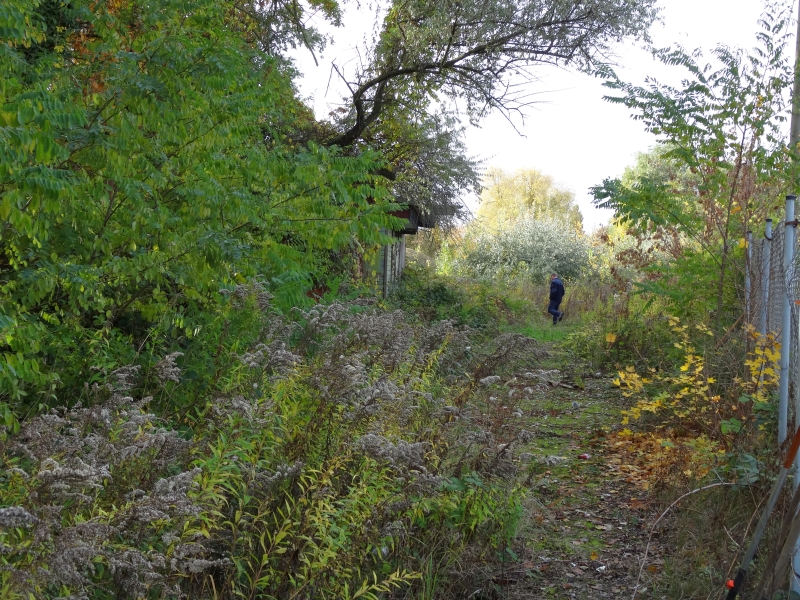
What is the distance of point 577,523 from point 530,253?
25.8m

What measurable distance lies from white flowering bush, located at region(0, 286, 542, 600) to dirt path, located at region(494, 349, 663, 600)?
1.17ft

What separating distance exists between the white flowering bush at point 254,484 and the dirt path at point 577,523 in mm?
358

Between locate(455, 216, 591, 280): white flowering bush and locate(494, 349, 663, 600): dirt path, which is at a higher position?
locate(455, 216, 591, 280): white flowering bush

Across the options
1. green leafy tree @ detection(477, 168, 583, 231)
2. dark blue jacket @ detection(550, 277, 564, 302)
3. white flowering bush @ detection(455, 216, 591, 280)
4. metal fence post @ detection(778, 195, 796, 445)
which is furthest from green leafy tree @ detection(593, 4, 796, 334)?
green leafy tree @ detection(477, 168, 583, 231)

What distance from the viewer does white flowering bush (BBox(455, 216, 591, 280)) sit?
98.0ft

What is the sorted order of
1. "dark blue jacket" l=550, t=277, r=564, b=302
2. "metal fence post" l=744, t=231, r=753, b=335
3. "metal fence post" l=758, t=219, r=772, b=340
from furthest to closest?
"dark blue jacket" l=550, t=277, r=564, b=302 → "metal fence post" l=744, t=231, r=753, b=335 → "metal fence post" l=758, t=219, r=772, b=340

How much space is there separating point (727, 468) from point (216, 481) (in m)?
3.64

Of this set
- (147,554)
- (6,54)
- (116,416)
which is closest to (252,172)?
(6,54)

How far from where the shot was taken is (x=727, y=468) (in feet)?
16.0

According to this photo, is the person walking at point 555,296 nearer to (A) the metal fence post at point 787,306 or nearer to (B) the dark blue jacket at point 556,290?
(B) the dark blue jacket at point 556,290

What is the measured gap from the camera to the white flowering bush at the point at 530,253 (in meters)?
29.9

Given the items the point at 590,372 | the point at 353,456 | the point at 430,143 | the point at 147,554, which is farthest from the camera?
the point at 430,143

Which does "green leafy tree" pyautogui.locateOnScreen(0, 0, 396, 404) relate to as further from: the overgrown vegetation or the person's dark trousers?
the person's dark trousers

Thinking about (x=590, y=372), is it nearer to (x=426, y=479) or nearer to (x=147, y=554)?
(x=426, y=479)
